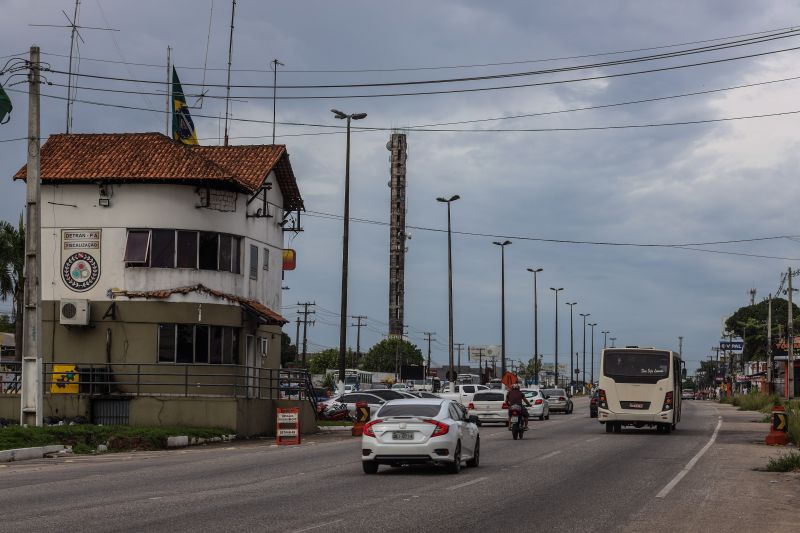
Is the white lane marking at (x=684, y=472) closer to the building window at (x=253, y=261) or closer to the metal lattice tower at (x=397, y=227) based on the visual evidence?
the building window at (x=253, y=261)

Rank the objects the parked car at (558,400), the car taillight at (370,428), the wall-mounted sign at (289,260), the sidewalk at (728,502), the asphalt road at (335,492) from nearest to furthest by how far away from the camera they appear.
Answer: the asphalt road at (335,492) → the sidewalk at (728,502) → the car taillight at (370,428) → the wall-mounted sign at (289,260) → the parked car at (558,400)

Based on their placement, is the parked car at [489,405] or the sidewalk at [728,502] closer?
the sidewalk at [728,502]

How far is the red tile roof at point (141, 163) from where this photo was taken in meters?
38.8

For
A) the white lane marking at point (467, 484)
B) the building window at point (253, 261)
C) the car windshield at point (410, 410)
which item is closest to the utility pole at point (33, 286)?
the car windshield at point (410, 410)

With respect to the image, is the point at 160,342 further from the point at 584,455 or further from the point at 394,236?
the point at 394,236

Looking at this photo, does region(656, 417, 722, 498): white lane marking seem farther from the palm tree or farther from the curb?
the palm tree

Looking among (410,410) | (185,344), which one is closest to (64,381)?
(185,344)

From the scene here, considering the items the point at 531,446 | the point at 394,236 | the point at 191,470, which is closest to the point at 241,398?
the point at 531,446

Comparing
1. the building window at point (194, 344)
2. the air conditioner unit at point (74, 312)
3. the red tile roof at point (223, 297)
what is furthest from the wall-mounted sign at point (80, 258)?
the building window at point (194, 344)

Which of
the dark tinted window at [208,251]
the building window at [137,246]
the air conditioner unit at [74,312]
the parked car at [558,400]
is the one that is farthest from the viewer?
the parked car at [558,400]

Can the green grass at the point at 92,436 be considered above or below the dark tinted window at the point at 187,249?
below

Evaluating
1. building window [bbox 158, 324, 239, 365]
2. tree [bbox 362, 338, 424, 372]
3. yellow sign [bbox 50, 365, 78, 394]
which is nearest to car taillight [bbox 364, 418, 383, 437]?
yellow sign [bbox 50, 365, 78, 394]

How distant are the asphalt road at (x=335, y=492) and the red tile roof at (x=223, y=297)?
10142mm


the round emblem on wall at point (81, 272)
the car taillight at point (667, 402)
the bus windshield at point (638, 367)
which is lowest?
the car taillight at point (667, 402)
